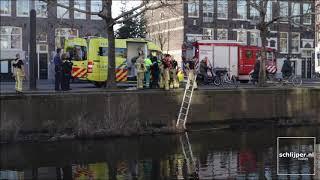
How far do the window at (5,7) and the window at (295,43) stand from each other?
3280 cm

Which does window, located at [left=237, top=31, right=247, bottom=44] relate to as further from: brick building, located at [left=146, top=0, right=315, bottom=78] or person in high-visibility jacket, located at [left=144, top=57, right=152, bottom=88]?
person in high-visibility jacket, located at [left=144, top=57, right=152, bottom=88]

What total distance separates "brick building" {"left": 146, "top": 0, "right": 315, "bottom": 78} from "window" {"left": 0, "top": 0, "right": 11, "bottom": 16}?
1362 centimetres

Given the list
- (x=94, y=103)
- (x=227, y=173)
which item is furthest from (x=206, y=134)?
(x=227, y=173)

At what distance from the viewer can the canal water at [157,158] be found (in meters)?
11.8

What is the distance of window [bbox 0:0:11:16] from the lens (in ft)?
171

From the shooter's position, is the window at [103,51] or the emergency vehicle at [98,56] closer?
the emergency vehicle at [98,56]

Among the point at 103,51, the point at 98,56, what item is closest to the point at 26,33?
the point at 103,51

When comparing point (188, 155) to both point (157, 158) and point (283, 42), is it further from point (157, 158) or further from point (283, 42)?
point (283, 42)

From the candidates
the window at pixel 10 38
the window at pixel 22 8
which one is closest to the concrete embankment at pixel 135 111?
the window at pixel 10 38

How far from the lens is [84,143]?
17.1m

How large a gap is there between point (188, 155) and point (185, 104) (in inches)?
257

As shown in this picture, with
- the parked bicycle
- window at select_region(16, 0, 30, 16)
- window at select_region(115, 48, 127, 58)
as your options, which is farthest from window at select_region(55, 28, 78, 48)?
window at select_region(115, 48, 127, 58)

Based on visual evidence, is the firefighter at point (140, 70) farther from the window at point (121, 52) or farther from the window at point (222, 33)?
the window at point (222, 33)

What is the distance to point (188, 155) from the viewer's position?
47.4ft
